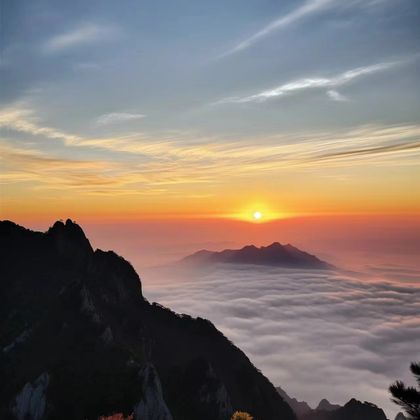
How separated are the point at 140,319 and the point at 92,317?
21.2 meters

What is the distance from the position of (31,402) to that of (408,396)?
192 feet

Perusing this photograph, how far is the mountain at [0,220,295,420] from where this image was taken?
59.0 metres

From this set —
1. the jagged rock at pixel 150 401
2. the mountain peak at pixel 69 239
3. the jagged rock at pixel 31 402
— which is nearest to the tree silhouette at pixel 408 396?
the jagged rock at pixel 150 401

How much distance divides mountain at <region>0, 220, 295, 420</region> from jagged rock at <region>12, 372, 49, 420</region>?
0.45ft

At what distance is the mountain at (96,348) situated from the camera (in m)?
59.0

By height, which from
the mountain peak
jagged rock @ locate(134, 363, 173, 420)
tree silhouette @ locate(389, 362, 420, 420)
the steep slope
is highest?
the mountain peak

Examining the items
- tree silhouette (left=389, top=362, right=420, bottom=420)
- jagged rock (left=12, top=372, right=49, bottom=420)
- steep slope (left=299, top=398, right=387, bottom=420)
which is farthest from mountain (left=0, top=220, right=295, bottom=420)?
tree silhouette (left=389, top=362, right=420, bottom=420)

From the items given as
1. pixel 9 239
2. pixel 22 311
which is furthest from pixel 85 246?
pixel 22 311

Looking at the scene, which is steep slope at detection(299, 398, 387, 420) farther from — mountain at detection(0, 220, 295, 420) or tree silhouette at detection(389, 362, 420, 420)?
tree silhouette at detection(389, 362, 420, 420)

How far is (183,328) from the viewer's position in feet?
331

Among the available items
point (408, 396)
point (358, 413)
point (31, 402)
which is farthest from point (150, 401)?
point (358, 413)

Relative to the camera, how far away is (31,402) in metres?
57.7

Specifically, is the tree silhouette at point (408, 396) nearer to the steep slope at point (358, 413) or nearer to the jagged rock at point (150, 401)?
the jagged rock at point (150, 401)

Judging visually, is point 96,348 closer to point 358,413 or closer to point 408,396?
point 408,396
